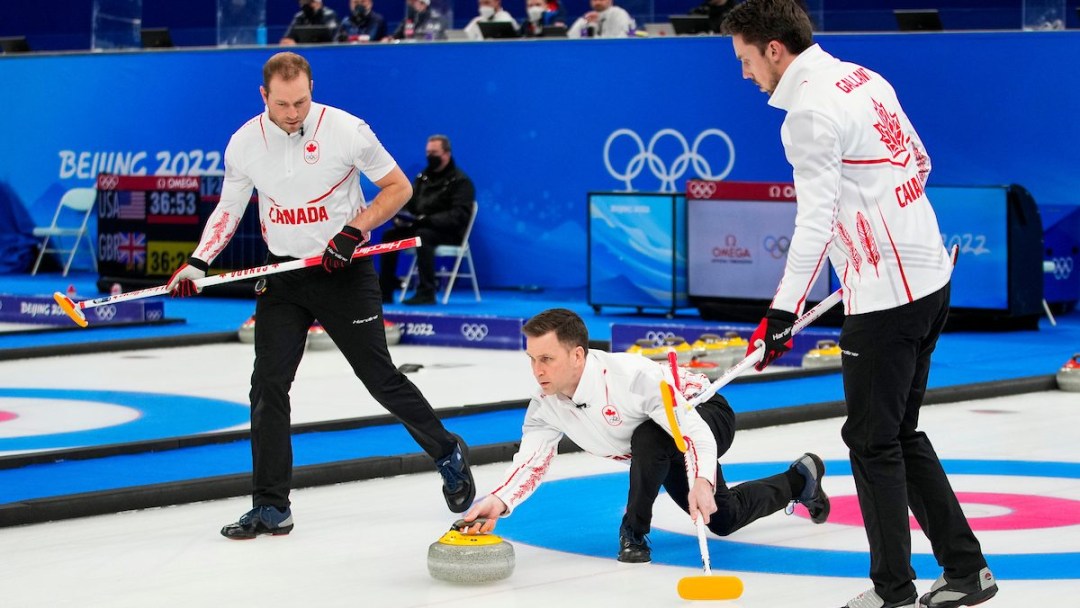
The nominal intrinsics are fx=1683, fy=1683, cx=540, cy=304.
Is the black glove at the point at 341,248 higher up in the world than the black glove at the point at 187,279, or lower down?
higher up

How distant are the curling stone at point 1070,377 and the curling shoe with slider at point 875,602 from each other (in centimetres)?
597

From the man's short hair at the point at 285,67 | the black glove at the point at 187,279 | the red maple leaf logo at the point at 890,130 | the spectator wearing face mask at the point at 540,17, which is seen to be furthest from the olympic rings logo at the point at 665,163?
the red maple leaf logo at the point at 890,130

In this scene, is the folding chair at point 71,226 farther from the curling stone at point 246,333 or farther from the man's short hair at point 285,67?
the man's short hair at point 285,67

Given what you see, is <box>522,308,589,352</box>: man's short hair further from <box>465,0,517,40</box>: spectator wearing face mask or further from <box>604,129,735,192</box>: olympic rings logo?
<box>465,0,517,40</box>: spectator wearing face mask

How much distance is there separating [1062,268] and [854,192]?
10.5m

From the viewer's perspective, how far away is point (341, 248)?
20.0 feet

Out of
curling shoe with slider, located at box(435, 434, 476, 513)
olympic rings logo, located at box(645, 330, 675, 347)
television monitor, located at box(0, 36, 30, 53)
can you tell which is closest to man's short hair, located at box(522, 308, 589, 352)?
curling shoe with slider, located at box(435, 434, 476, 513)

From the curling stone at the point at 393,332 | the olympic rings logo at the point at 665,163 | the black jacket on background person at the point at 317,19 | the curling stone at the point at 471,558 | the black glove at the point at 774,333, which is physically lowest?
the curling stone at the point at 393,332

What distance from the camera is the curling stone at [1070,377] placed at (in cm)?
1023

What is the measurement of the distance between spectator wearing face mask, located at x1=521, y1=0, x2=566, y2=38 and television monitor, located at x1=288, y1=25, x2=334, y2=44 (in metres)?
2.33

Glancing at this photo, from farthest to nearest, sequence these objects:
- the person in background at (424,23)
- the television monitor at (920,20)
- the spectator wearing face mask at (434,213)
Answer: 1. the person in background at (424,23)
2. the spectator wearing face mask at (434,213)
3. the television monitor at (920,20)

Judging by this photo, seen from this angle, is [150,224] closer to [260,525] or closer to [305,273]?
[305,273]

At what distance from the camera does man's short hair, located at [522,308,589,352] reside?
5.37 meters

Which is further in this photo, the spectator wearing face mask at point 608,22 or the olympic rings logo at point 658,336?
the spectator wearing face mask at point 608,22
